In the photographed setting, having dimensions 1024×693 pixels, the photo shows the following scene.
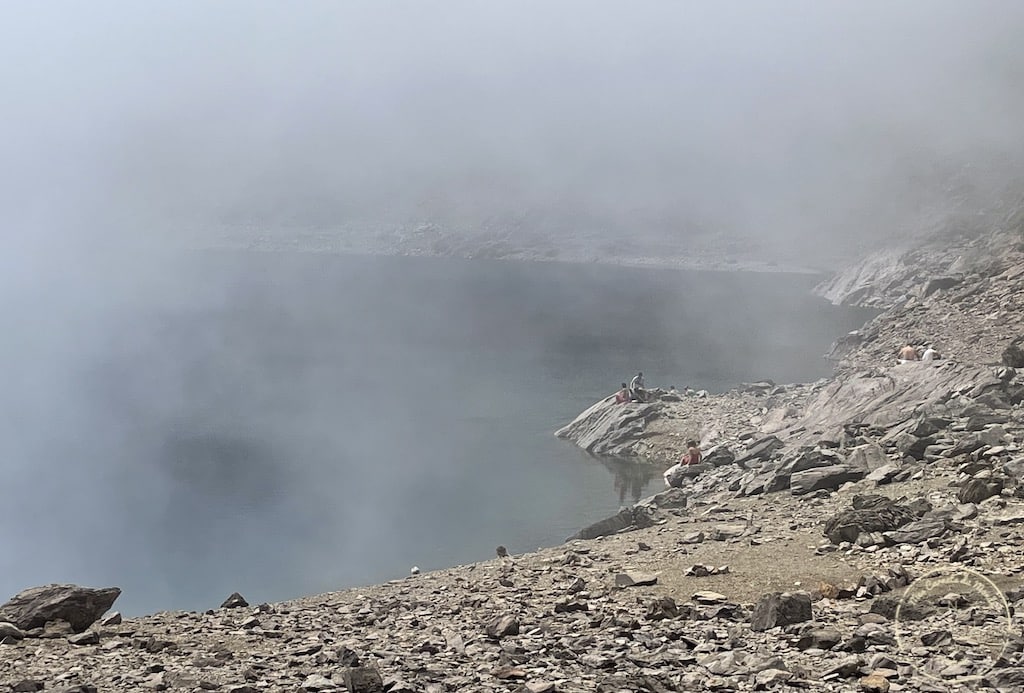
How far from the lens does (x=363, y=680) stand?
10.4m

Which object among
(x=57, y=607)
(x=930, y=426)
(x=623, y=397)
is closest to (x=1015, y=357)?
(x=930, y=426)

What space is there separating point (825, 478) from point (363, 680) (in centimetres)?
1466

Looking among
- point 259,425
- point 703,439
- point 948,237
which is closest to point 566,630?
point 703,439

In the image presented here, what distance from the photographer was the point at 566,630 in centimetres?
1310

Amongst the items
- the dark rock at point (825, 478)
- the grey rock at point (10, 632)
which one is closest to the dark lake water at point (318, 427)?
the dark rock at point (825, 478)

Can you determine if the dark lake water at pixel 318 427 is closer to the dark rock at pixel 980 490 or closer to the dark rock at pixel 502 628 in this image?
the dark rock at pixel 980 490

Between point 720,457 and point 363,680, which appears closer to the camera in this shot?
point 363,680

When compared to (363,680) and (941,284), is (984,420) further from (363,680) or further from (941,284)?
(941,284)

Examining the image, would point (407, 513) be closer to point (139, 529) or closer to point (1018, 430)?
point (139, 529)

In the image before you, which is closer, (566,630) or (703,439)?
(566,630)

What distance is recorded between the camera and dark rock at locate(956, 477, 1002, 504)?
1734 cm

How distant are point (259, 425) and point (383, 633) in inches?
1884

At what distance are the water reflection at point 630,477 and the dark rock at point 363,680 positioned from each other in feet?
99.8

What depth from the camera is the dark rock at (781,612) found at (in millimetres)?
12070
